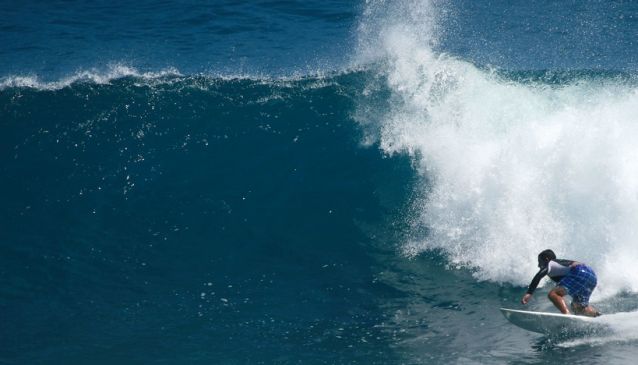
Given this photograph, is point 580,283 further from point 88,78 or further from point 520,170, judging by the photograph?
point 88,78

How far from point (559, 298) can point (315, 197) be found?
5.05m

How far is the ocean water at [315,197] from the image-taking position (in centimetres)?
891

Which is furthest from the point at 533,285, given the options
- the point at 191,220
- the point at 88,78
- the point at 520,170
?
the point at 88,78

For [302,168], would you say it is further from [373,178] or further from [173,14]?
[173,14]

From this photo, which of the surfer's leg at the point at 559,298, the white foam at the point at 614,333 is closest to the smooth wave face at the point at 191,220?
the surfer's leg at the point at 559,298

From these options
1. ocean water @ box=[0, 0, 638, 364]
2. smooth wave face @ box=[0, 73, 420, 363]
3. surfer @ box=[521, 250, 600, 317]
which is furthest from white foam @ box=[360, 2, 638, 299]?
surfer @ box=[521, 250, 600, 317]

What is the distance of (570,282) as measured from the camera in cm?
877

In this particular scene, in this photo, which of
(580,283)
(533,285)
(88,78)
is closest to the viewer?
(533,285)

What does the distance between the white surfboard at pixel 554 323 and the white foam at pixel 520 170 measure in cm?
160

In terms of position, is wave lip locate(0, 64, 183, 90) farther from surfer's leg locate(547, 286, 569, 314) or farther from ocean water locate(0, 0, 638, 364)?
surfer's leg locate(547, 286, 569, 314)

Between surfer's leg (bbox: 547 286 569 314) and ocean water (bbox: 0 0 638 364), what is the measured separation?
17.9 inches

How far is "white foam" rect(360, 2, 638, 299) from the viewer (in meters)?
10.5

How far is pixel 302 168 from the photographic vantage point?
1310cm

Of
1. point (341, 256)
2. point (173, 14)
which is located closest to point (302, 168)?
point (341, 256)
